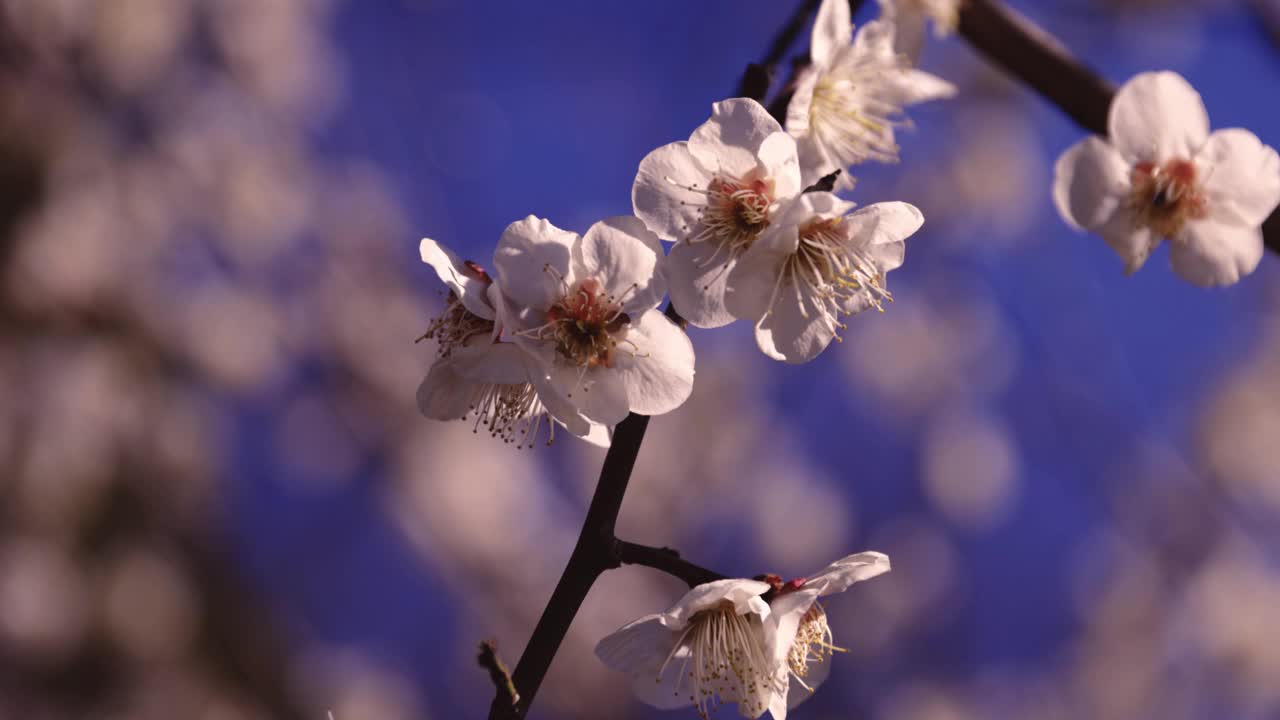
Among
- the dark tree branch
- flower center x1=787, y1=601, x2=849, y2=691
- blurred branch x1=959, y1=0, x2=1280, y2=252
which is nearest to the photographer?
the dark tree branch

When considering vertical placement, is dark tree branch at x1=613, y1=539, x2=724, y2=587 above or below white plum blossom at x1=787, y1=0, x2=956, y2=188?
below

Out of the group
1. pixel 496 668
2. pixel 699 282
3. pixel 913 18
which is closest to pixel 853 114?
pixel 913 18

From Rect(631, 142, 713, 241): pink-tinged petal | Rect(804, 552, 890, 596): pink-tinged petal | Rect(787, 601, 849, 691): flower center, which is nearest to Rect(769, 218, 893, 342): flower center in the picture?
Rect(631, 142, 713, 241): pink-tinged petal

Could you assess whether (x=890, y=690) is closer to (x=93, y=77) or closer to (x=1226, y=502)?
(x=1226, y=502)

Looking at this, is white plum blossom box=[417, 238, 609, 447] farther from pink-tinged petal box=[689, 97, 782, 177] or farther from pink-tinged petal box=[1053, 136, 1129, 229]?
pink-tinged petal box=[1053, 136, 1129, 229]

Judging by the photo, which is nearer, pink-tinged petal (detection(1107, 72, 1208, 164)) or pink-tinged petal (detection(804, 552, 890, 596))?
pink-tinged petal (detection(804, 552, 890, 596))

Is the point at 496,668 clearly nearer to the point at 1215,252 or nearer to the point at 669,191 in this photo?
the point at 669,191
